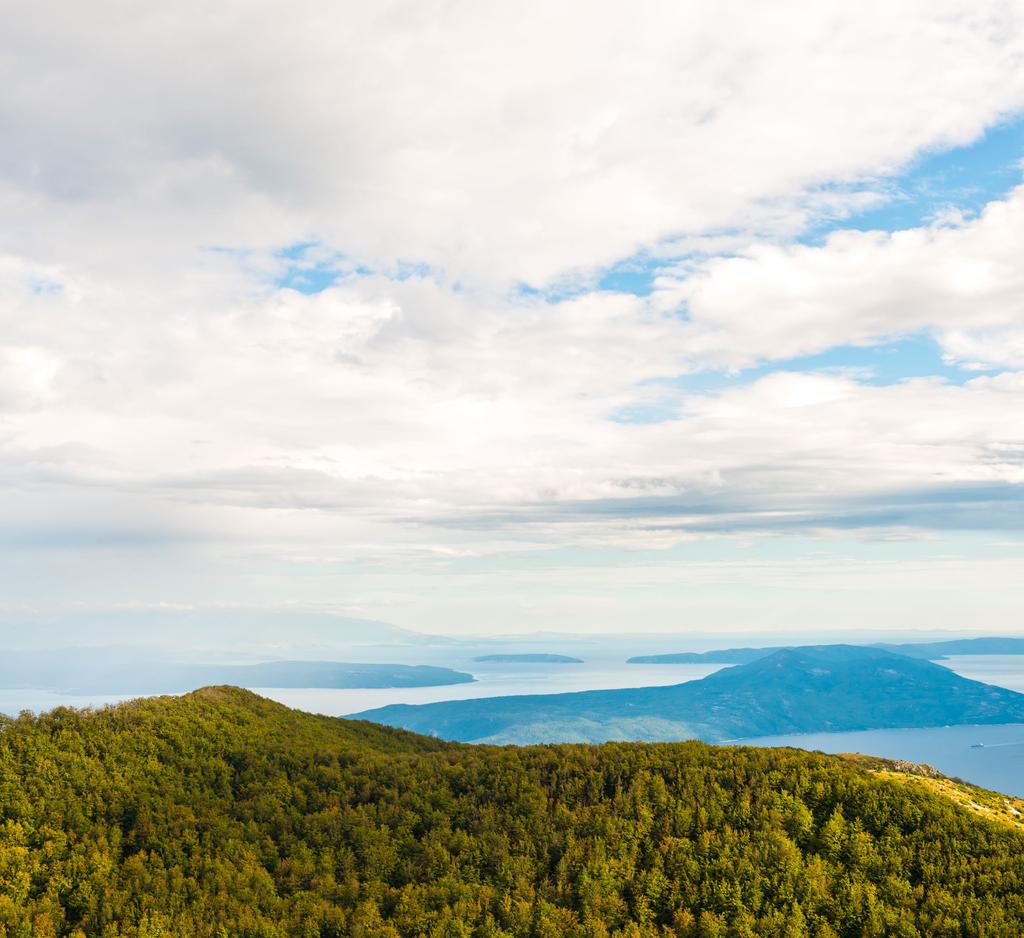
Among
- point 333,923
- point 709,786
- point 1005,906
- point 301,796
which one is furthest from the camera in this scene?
point 301,796

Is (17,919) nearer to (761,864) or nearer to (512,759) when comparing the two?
(512,759)

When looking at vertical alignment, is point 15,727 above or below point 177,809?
above

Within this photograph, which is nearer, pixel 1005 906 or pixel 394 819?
pixel 1005 906

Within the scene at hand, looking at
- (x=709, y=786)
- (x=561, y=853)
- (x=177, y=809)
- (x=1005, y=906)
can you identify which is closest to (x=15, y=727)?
(x=177, y=809)

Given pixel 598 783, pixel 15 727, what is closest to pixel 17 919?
pixel 15 727

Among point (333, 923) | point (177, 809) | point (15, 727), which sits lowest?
point (333, 923)

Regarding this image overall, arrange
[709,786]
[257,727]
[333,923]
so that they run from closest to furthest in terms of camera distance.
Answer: [333,923], [709,786], [257,727]

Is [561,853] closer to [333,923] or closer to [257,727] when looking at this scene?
[333,923]
